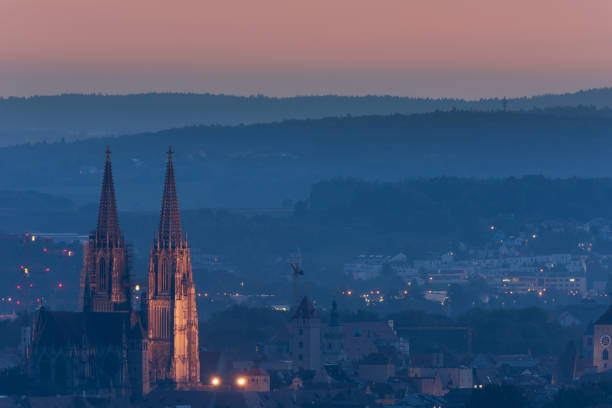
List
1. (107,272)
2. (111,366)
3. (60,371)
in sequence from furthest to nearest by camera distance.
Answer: (107,272) < (111,366) < (60,371)

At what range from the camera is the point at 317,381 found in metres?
160

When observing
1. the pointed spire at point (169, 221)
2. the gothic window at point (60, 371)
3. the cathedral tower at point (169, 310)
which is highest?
the pointed spire at point (169, 221)

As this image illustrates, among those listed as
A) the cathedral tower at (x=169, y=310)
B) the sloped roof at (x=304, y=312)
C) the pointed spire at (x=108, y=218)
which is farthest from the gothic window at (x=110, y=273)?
the sloped roof at (x=304, y=312)

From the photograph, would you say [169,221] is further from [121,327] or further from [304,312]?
[304,312]

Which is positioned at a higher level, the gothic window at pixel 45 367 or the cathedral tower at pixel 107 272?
the cathedral tower at pixel 107 272

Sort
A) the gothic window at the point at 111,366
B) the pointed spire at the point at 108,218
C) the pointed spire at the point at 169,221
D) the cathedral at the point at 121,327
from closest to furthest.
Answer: the cathedral at the point at 121,327 → the gothic window at the point at 111,366 → the pointed spire at the point at 169,221 → the pointed spire at the point at 108,218

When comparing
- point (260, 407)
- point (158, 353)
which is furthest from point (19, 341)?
point (260, 407)

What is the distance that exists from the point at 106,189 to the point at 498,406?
1235 inches

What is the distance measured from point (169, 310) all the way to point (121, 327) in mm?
3508

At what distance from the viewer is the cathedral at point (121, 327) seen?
153 m

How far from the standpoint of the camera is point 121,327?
156m

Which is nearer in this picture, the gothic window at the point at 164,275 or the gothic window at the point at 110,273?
the gothic window at the point at 164,275

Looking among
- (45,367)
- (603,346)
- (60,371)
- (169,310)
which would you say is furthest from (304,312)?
(603,346)

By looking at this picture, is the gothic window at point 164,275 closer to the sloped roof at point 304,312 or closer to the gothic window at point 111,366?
the gothic window at point 111,366
